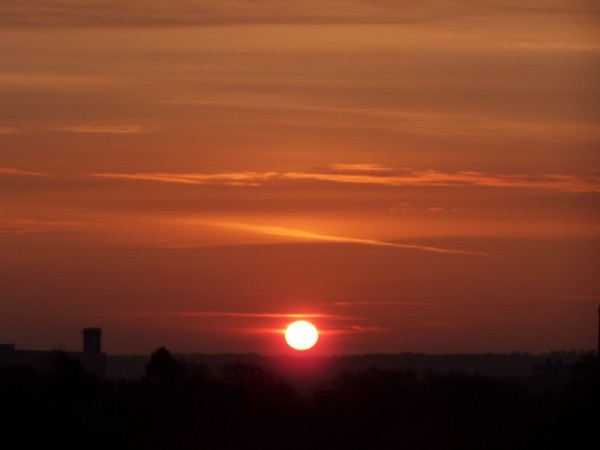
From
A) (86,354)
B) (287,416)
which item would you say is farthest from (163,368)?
(86,354)

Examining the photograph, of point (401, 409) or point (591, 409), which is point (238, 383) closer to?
point (401, 409)

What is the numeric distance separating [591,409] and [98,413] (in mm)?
25559

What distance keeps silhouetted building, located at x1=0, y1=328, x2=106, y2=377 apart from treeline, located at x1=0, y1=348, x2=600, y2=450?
305 feet

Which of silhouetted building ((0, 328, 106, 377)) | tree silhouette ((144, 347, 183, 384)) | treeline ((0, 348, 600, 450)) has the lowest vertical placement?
treeline ((0, 348, 600, 450))

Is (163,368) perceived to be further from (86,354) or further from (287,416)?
(86,354)

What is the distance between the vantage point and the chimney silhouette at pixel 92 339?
190500 mm

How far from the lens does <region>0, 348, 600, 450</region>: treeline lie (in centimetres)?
6538

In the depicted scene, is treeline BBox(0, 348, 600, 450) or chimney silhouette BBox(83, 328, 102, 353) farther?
chimney silhouette BBox(83, 328, 102, 353)

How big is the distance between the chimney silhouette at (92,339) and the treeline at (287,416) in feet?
342

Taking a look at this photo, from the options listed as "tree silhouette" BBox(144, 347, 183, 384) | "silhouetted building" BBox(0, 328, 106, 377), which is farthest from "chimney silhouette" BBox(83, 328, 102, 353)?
"tree silhouette" BBox(144, 347, 183, 384)

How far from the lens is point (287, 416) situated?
76.5 metres

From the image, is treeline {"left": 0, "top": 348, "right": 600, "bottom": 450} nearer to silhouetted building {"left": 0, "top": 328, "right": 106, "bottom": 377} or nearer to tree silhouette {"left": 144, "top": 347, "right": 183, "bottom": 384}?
tree silhouette {"left": 144, "top": 347, "right": 183, "bottom": 384}

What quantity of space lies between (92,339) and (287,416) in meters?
119

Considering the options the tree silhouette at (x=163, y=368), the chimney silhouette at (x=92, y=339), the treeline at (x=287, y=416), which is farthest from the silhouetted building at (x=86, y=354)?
the treeline at (x=287, y=416)
